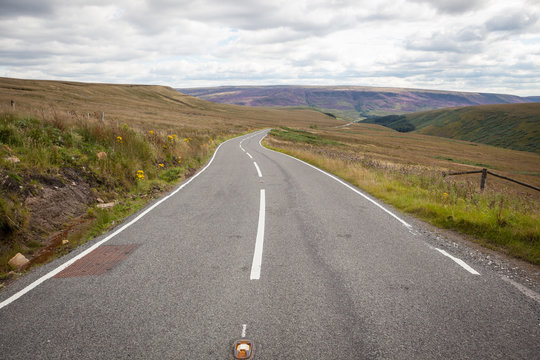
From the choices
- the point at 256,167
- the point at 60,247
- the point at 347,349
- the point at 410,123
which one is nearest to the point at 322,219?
the point at 347,349

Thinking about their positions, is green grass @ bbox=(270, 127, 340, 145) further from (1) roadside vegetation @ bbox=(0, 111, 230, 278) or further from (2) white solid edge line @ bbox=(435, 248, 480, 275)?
(2) white solid edge line @ bbox=(435, 248, 480, 275)

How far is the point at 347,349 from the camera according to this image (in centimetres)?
271

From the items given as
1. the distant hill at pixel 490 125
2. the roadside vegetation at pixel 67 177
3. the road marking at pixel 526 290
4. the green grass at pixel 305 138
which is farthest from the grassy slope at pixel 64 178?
the distant hill at pixel 490 125

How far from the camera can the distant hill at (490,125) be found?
82.8m

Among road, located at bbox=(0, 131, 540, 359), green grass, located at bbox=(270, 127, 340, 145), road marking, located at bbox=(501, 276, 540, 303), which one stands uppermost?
green grass, located at bbox=(270, 127, 340, 145)

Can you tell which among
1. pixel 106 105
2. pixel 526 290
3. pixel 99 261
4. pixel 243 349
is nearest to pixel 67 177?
pixel 99 261

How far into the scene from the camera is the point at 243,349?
2648 millimetres

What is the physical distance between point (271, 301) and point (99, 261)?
10.2 feet

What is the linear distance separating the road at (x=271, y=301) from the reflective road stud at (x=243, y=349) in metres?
0.07

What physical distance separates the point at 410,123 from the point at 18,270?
6634 inches

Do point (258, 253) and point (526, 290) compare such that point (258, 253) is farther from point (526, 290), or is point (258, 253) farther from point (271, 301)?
point (526, 290)

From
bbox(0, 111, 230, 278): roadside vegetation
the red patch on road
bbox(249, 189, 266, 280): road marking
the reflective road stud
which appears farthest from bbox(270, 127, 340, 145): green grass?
the reflective road stud

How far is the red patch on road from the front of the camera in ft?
13.8

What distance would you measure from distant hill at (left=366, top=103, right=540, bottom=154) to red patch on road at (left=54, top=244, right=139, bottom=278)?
99935 mm
